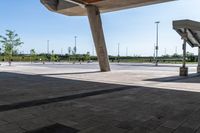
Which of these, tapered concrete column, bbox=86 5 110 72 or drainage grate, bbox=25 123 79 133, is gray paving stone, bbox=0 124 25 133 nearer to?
drainage grate, bbox=25 123 79 133

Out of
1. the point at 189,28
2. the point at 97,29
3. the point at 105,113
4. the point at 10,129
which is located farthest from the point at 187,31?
the point at 10,129

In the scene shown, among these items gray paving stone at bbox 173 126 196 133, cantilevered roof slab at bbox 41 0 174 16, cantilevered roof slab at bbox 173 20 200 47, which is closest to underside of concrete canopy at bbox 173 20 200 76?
cantilevered roof slab at bbox 173 20 200 47

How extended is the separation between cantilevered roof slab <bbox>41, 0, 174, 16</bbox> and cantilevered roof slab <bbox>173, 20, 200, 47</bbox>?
3.82m

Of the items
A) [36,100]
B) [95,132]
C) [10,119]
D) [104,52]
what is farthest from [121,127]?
[104,52]

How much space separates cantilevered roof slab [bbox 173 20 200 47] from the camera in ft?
58.0

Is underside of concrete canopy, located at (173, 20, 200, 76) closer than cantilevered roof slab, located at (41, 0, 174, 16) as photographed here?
Yes

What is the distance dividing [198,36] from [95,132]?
62.5 feet

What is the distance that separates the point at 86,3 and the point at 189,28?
1017cm

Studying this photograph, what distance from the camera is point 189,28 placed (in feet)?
59.3

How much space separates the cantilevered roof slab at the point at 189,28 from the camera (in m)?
17.7

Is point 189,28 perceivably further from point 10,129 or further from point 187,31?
point 10,129

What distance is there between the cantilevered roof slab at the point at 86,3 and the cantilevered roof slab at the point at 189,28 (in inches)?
150

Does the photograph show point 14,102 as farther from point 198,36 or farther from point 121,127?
point 198,36

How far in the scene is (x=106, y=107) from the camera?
6887mm
